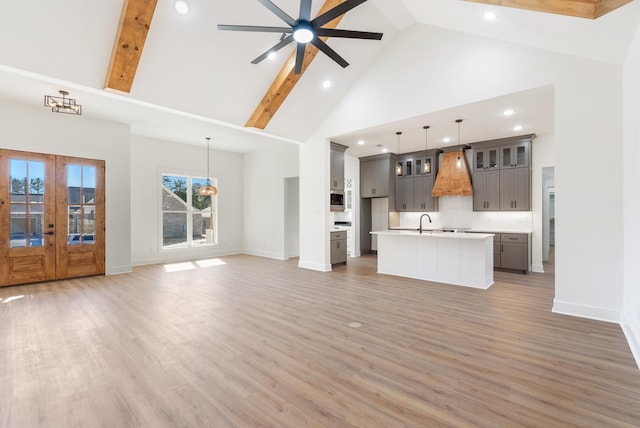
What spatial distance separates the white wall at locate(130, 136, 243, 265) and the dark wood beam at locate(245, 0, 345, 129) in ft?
10.5

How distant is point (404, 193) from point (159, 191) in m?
6.68

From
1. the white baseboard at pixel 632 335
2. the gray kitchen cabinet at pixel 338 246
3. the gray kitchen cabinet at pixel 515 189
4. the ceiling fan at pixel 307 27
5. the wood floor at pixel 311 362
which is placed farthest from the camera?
the gray kitchen cabinet at pixel 338 246

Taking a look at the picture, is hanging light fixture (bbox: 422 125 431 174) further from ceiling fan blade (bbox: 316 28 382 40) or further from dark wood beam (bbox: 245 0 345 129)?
ceiling fan blade (bbox: 316 28 382 40)

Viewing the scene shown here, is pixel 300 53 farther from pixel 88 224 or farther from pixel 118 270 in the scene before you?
pixel 118 270

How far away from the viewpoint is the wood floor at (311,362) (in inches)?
74.2

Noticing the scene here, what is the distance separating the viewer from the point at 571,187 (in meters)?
3.59

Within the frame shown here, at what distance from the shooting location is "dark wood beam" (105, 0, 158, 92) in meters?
3.41

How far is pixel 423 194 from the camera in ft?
26.3

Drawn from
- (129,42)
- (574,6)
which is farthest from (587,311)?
(129,42)

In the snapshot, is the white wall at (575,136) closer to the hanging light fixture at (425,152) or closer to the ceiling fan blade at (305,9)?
the hanging light fixture at (425,152)

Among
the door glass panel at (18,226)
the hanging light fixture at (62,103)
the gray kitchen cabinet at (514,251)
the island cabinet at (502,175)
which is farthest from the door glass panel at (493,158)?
the door glass panel at (18,226)

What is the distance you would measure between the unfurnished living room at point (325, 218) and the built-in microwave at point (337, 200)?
0.25ft

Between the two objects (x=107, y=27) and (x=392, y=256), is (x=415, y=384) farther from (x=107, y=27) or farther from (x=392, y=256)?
(x=107, y=27)

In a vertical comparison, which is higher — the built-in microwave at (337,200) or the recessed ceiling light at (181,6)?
the recessed ceiling light at (181,6)
